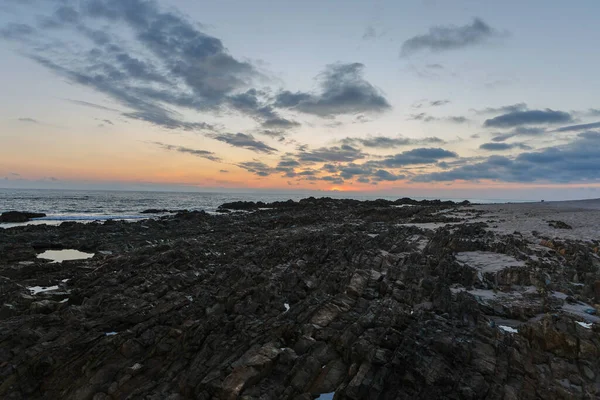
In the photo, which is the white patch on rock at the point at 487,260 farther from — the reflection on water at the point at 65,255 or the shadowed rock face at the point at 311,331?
the reflection on water at the point at 65,255

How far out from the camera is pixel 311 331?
34.2 ft

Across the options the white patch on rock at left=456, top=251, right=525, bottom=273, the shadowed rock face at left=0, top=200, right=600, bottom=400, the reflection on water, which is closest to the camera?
the shadowed rock face at left=0, top=200, right=600, bottom=400

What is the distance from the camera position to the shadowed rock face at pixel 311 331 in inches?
324

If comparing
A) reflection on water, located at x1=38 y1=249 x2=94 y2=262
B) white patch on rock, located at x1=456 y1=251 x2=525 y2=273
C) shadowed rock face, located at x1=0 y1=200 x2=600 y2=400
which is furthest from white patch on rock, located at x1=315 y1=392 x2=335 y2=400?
reflection on water, located at x1=38 y1=249 x2=94 y2=262

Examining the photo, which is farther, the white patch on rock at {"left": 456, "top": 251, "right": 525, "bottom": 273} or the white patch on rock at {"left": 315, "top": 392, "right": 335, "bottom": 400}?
the white patch on rock at {"left": 456, "top": 251, "right": 525, "bottom": 273}

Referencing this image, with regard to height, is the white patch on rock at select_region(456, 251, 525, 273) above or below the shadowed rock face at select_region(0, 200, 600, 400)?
above

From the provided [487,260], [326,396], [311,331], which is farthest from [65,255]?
[487,260]

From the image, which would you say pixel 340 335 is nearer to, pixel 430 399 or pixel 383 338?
pixel 383 338

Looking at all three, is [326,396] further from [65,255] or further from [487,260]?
[65,255]

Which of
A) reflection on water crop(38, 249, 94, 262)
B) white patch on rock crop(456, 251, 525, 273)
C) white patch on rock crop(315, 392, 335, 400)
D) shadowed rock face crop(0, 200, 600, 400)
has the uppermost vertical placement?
white patch on rock crop(456, 251, 525, 273)

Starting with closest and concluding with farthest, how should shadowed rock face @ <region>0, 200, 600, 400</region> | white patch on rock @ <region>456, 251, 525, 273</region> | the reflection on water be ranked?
shadowed rock face @ <region>0, 200, 600, 400</region> → white patch on rock @ <region>456, 251, 525, 273</region> → the reflection on water

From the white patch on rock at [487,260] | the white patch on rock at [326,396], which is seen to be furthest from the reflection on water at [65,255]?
the white patch on rock at [487,260]

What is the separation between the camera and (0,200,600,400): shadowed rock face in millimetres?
8227

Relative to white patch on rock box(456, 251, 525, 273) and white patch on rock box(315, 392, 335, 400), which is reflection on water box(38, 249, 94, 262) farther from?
white patch on rock box(456, 251, 525, 273)
